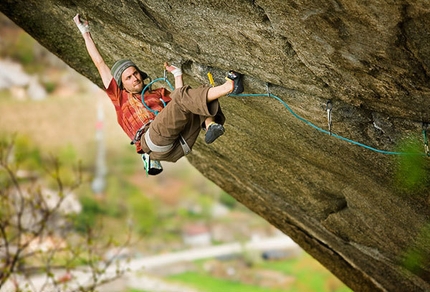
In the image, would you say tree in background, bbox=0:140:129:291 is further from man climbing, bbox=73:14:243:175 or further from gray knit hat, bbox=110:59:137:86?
gray knit hat, bbox=110:59:137:86

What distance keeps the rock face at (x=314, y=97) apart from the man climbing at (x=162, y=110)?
0.32m

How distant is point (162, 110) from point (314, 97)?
3.62 ft

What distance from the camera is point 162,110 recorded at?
4824mm

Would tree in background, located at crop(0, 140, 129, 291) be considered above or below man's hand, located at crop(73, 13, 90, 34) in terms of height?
below

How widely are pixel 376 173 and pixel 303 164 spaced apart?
938mm

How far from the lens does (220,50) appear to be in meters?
4.89

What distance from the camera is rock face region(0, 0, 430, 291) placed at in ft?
12.5

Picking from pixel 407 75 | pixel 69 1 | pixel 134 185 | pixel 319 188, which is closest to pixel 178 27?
pixel 69 1

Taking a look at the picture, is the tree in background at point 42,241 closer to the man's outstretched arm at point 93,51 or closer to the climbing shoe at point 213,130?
the man's outstretched arm at point 93,51

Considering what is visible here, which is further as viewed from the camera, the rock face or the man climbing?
the man climbing

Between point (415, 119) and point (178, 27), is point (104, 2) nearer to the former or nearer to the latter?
A: point (178, 27)

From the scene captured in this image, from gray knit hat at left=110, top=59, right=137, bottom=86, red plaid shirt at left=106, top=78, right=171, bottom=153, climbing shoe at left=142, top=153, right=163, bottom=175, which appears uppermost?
gray knit hat at left=110, top=59, right=137, bottom=86

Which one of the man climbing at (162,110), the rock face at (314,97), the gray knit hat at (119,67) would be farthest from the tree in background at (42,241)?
the gray knit hat at (119,67)

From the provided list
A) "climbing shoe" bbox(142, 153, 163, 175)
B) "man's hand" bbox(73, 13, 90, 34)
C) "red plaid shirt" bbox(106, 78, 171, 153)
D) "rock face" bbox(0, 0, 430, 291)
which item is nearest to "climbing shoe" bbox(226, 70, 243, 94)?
"rock face" bbox(0, 0, 430, 291)
